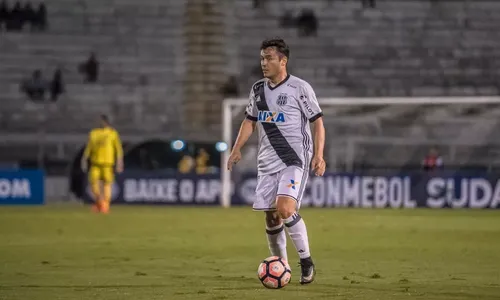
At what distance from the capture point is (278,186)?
10.2 m

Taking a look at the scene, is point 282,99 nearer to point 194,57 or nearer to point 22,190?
point 22,190

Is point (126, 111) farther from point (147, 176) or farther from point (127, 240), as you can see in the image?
point (127, 240)

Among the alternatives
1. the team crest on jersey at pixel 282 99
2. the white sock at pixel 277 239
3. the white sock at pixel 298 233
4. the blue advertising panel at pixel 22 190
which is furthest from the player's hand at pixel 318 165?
the blue advertising panel at pixel 22 190

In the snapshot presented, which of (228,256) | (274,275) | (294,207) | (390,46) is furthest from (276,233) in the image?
(390,46)

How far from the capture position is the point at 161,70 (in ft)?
124

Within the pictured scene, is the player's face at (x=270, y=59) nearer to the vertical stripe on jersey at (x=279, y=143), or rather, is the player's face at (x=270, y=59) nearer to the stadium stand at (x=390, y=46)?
the vertical stripe on jersey at (x=279, y=143)

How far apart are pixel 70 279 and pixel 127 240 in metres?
5.96

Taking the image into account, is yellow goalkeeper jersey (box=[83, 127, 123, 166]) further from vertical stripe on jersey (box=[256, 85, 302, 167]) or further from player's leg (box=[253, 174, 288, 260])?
vertical stripe on jersey (box=[256, 85, 302, 167])

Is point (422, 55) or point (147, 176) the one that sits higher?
point (422, 55)

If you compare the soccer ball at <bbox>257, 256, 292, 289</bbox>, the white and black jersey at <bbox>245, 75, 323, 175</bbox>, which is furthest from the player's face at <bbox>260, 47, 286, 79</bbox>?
the soccer ball at <bbox>257, 256, 292, 289</bbox>

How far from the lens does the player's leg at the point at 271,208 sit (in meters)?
10.3

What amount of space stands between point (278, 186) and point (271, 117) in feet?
2.05

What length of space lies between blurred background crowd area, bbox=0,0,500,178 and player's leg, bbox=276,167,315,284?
23917 millimetres

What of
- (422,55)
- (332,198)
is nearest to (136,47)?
(422,55)
